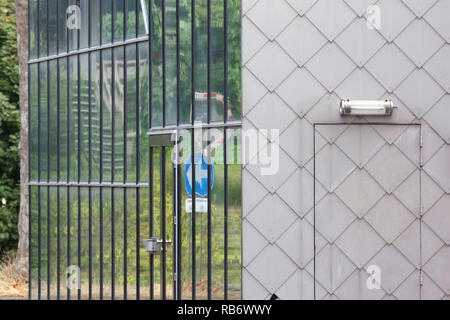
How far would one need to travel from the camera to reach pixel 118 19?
15.8 m

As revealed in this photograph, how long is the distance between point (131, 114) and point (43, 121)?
301 centimetres

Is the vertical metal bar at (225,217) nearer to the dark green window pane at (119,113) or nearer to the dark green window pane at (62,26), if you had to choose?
the dark green window pane at (119,113)

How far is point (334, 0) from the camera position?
11.0m

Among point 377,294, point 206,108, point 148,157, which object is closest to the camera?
point 377,294

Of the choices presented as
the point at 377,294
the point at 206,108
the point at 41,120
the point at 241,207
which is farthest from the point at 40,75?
the point at 377,294

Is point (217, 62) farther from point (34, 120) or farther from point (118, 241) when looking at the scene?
point (34, 120)

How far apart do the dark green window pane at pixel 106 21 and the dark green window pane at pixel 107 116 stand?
22 cm

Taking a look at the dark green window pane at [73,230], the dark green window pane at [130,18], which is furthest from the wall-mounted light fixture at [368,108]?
the dark green window pane at [73,230]

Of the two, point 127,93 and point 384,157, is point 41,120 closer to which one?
point 127,93

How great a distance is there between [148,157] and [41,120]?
3938 mm

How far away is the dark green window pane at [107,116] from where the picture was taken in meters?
16.0

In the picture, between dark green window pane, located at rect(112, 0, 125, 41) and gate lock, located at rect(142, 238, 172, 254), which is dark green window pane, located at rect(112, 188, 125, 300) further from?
dark green window pane, located at rect(112, 0, 125, 41)

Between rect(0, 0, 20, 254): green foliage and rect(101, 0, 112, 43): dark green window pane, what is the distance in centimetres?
1065

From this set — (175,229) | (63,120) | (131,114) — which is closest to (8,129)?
(63,120)
